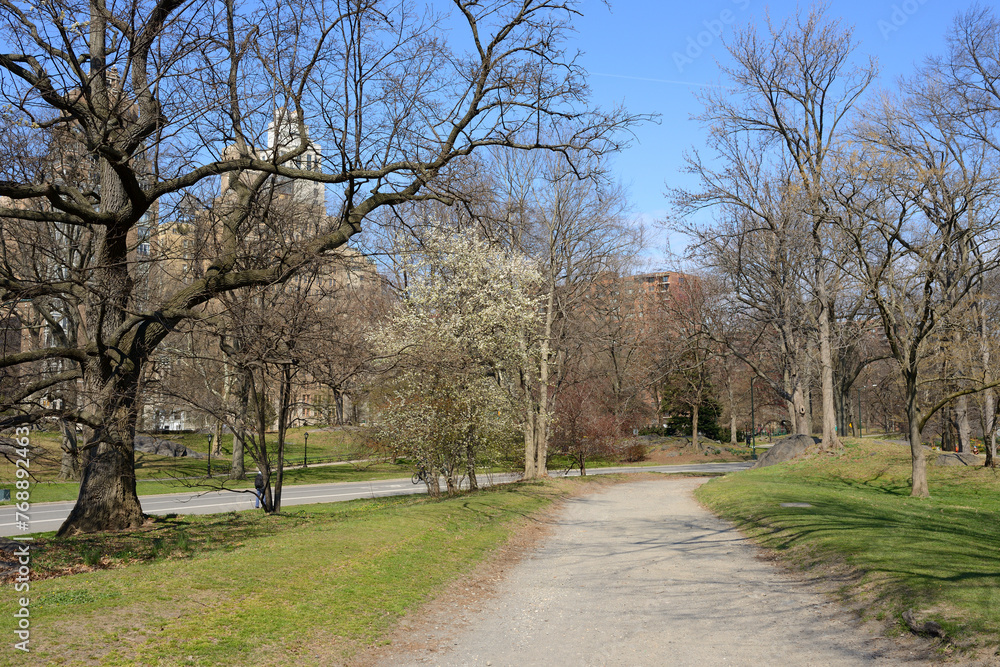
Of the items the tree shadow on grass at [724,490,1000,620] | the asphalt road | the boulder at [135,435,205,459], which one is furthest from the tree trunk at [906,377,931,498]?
the boulder at [135,435,205,459]

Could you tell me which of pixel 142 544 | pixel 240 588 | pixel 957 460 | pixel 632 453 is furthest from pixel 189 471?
pixel 957 460

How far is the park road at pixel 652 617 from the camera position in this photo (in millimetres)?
5895

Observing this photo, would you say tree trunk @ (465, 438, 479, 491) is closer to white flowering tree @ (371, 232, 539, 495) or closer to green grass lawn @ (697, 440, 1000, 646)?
white flowering tree @ (371, 232, 539, 495)

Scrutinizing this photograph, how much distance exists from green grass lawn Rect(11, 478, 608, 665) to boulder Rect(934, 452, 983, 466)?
21.4m

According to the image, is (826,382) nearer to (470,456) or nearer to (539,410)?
(539,410)

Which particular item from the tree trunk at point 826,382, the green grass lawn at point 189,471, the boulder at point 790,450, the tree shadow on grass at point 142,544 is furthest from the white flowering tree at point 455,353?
the boulder at point 790,450

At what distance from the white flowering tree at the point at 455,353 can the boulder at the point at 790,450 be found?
12.8 m

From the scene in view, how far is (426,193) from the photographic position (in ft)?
43.4

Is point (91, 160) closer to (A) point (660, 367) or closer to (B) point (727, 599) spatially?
(B) point (727, 599)

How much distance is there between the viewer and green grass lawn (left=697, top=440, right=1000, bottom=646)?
21.7ft

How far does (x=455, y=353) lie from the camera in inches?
683

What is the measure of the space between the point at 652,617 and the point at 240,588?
13.8ft

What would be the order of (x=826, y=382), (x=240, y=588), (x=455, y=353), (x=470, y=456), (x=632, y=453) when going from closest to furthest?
(x=240, y=588), (x=455, y=353), (x=470, y=456), (x=826, y=382), (x=632, y=453)

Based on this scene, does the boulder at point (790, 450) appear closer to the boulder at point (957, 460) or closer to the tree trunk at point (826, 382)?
the tree trunk at point (826, 382)
